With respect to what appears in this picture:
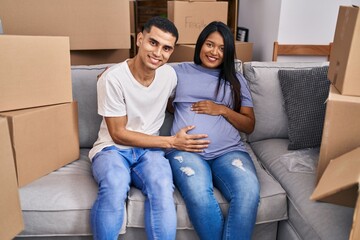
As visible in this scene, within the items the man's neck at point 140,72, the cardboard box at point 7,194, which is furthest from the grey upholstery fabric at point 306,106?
the cardboard box at point 7,194

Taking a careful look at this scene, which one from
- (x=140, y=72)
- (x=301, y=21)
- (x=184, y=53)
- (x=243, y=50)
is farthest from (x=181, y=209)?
(x=301, y=21)

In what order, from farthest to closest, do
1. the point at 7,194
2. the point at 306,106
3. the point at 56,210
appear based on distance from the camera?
the point at 306,106, the point at 56,210, the point at 7,194

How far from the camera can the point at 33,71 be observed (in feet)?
4.33

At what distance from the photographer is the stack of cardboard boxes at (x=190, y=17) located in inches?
84.0

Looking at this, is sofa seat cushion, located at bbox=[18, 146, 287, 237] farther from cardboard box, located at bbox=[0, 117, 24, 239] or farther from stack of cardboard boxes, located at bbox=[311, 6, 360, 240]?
stack of cardboard boxes, located at bbox=[311, 6, 360, 240]

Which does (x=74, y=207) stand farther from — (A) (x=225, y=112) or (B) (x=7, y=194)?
(A) (x=225, y=112)

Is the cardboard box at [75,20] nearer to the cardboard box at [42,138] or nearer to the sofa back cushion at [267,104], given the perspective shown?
the cardboard box at [42,138]

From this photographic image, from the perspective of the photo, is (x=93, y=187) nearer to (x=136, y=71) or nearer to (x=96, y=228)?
(x=96, y=228)

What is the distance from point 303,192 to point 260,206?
0.17 metres

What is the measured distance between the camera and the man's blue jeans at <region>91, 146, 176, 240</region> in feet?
3.90

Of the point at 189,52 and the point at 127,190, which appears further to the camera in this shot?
the point at 189,52

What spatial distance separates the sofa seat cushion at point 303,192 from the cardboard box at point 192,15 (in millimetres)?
823

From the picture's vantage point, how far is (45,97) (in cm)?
138

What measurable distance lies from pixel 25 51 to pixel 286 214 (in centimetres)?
115
